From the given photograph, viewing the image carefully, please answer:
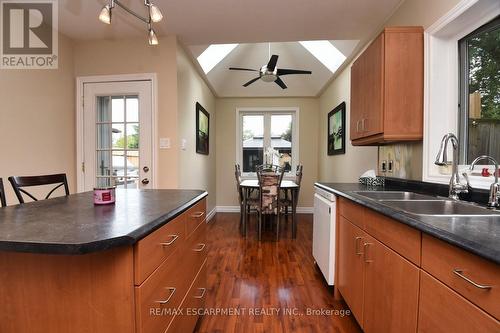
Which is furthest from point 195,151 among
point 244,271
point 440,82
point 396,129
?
point 440,82

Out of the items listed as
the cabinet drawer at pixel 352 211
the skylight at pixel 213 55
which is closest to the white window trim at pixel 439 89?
the cabinet drawer at pixel 352 211

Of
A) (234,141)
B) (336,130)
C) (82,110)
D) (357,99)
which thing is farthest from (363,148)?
(82,110)

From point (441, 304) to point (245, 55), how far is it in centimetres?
425

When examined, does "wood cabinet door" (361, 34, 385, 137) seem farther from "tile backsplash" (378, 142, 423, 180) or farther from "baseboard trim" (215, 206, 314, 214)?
"baseboard trim" (215, 206, 314, 214)

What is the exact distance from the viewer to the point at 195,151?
11.5 feet

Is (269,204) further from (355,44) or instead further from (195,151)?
(355,44)

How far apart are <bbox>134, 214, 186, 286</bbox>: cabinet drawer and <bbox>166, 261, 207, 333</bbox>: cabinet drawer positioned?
0.33m

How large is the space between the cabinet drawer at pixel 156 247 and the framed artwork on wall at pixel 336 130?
2.94 metres

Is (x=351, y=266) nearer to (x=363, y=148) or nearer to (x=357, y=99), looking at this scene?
(x=357, y=99)

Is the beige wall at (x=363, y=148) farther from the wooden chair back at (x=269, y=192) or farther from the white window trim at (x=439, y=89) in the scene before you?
the wooden chair back at (x=269, y=192)

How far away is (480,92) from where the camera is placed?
5.05 feet

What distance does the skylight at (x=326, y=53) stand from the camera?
341 cm

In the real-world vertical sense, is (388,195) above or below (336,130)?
below

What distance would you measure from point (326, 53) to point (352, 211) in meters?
2.87
